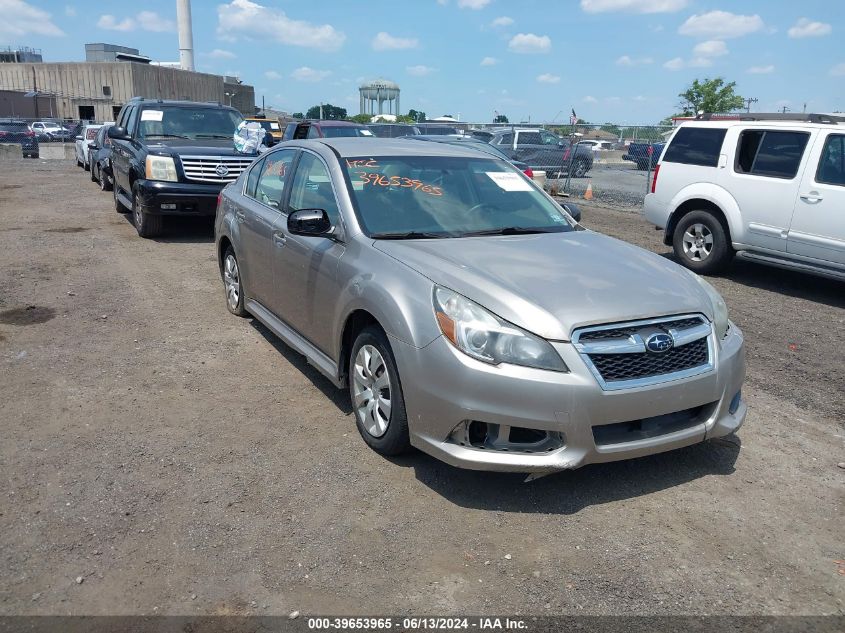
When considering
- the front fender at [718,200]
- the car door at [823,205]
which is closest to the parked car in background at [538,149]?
the front fender at [718,200]

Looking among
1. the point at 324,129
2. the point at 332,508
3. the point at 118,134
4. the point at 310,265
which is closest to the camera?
the point at 332,508

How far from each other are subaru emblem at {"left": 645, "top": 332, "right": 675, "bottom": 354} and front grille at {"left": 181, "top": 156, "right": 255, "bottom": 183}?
8.10m

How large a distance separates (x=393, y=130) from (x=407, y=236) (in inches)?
621

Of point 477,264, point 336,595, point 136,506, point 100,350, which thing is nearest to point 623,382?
point 477,264

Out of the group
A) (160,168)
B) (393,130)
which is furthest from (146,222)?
(393,130)

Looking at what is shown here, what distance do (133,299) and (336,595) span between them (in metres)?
5.41

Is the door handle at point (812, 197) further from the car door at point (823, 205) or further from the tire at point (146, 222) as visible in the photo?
the tire at point (146, 222)

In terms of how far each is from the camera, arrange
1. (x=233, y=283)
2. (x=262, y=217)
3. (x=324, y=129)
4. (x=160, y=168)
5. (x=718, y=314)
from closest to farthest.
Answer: (x=718, y=314) → (x=262, y=217) → (x=233, y=283) → (x=160, y=168) → (x=324, y=129)

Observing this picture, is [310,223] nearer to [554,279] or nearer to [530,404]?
[554,279]

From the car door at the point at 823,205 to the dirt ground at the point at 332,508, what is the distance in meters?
2.50

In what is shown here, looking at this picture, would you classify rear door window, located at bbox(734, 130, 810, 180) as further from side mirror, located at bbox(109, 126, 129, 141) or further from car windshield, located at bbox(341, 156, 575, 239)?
side mirror, located at bbox(109, 126, 129, 141)

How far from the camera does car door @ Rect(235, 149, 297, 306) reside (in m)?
5.51

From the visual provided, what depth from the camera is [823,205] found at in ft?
26.3

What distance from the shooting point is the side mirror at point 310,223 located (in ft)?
14.6
